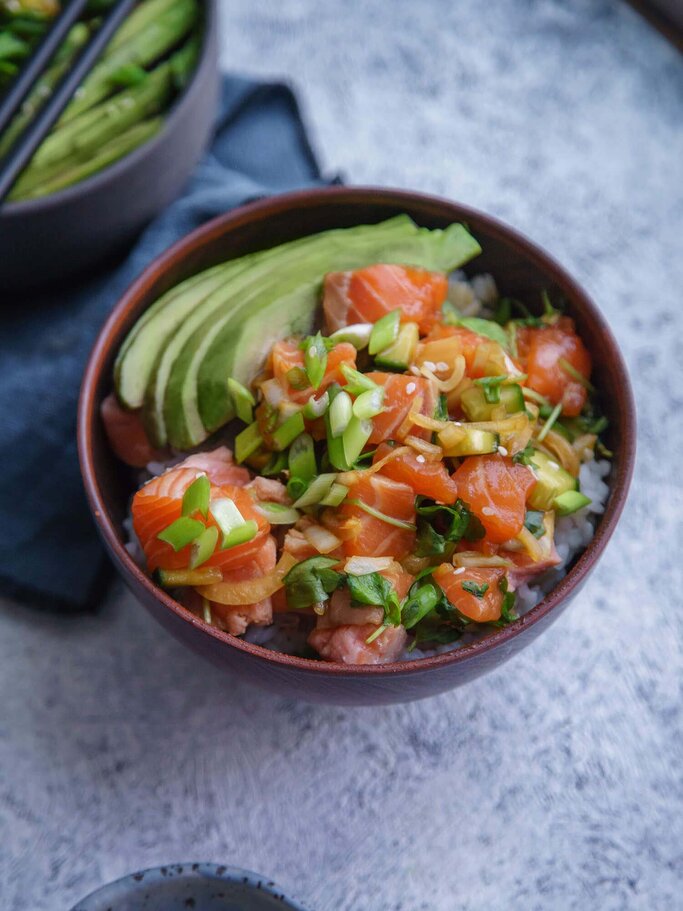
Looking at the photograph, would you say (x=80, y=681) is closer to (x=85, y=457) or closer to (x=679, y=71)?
(x=85, y=457)

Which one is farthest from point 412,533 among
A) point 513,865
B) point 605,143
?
point 605,143

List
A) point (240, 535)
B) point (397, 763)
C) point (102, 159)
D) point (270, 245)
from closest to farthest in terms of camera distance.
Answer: point (240, 535) < point (397, 763) < point (270, 245) < point (102, 159)

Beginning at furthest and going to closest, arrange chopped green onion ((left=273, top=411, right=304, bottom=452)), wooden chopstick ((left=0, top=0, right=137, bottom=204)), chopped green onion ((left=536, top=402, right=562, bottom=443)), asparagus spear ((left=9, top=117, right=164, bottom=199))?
asparagus spear ((left=9, top=117, right=164, bottom=199)) < wooden chopstick ((left=0, top=0, right=137, bottom=204)) < chopped green onion ((left=536, top=402, right=562, bottom=443)) < chopped green onion ((left=273, top=411, right=304, bottom=452))

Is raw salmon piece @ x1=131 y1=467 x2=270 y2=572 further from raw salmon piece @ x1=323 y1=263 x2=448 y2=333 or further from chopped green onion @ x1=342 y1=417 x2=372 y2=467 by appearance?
raw salmon piece @ x1=323 y1=263 x2=448 y2=333

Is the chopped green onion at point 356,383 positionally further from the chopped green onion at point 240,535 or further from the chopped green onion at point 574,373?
the chopped green onion at point 574,373

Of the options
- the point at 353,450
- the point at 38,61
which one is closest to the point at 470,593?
the point at 353,450

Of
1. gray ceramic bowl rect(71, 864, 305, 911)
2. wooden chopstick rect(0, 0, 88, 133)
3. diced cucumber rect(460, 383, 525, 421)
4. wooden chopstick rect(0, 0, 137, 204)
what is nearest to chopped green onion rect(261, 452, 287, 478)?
diced cucumber rect(460, 383, 525, 421)

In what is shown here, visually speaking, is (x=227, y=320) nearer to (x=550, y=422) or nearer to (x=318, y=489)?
(x=318, y=489)
